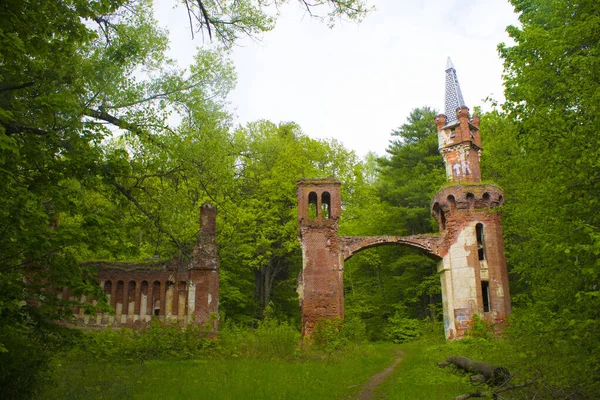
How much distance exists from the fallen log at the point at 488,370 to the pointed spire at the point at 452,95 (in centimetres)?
1683

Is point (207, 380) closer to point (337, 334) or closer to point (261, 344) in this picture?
point (261, 344)

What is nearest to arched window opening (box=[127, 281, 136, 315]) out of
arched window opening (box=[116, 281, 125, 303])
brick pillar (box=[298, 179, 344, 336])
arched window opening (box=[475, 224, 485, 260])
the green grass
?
arched window opening (box=[116, 281, 125, 303])

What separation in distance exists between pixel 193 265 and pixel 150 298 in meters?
Answer: 1.43

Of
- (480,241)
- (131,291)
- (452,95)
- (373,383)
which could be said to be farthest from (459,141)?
(131,291)

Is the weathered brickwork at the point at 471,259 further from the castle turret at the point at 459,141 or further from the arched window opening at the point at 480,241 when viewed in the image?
the castle turret at the point at 459,141

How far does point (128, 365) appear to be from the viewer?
398 inches

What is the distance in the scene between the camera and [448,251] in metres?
22.5

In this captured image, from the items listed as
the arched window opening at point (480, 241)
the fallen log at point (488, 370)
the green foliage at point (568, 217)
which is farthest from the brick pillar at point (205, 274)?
the arched window opening at point (480, 241)

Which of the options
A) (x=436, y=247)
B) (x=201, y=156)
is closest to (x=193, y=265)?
(x=201, y=156)

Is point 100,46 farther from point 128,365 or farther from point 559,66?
point 559,66

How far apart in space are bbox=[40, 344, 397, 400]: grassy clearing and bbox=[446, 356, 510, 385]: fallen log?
7.87 ft

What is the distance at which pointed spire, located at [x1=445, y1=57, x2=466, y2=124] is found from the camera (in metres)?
25.7

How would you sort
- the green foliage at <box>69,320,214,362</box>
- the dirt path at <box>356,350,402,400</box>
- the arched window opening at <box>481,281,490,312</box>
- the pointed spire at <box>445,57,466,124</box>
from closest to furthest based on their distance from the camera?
the dirt path at <box>356,350,402,400</box> → the green foliage at <box>69,320,214,362</box> → the arched window opening at <box>481,281,490,312</box> → the pointed spire at <box>445,57,466,124</box>

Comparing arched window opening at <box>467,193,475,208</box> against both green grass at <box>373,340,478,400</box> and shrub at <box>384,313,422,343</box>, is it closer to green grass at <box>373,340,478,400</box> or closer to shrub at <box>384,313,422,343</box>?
shrub at <box>384,313,422,343</box>
